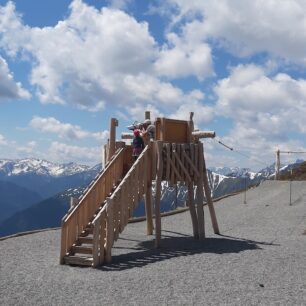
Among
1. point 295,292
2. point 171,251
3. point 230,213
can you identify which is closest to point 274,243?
point 171,251

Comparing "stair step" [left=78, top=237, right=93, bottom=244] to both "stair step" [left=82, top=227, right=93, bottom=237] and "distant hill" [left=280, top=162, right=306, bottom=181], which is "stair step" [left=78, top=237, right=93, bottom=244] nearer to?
"stair step" [left=82, top=227, right=93, bottom=237]

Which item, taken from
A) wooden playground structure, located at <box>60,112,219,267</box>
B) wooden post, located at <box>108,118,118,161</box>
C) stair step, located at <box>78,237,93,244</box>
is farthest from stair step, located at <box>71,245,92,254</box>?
wooden post, located at <box>108,118,118,161</box>

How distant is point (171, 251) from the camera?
51.4 ft

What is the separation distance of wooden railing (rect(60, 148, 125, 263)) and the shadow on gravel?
1.35 metres

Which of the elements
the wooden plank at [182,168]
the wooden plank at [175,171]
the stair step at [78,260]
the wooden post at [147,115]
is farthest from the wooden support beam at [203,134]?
the stair step at [78,260]

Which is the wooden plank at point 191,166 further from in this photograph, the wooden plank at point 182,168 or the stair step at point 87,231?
the stair step at point 87,231

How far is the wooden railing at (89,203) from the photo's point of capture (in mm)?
14234

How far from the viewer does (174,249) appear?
16.1 meters

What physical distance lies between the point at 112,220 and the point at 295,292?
565cm

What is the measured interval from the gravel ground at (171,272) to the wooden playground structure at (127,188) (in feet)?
2.30

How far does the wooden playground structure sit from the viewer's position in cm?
1412

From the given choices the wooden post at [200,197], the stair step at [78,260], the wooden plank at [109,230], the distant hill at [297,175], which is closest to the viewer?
the stair step at [78,260]

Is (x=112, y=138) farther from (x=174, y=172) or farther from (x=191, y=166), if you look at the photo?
(x=191, y=166)

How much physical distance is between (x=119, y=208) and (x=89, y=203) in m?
1.20
